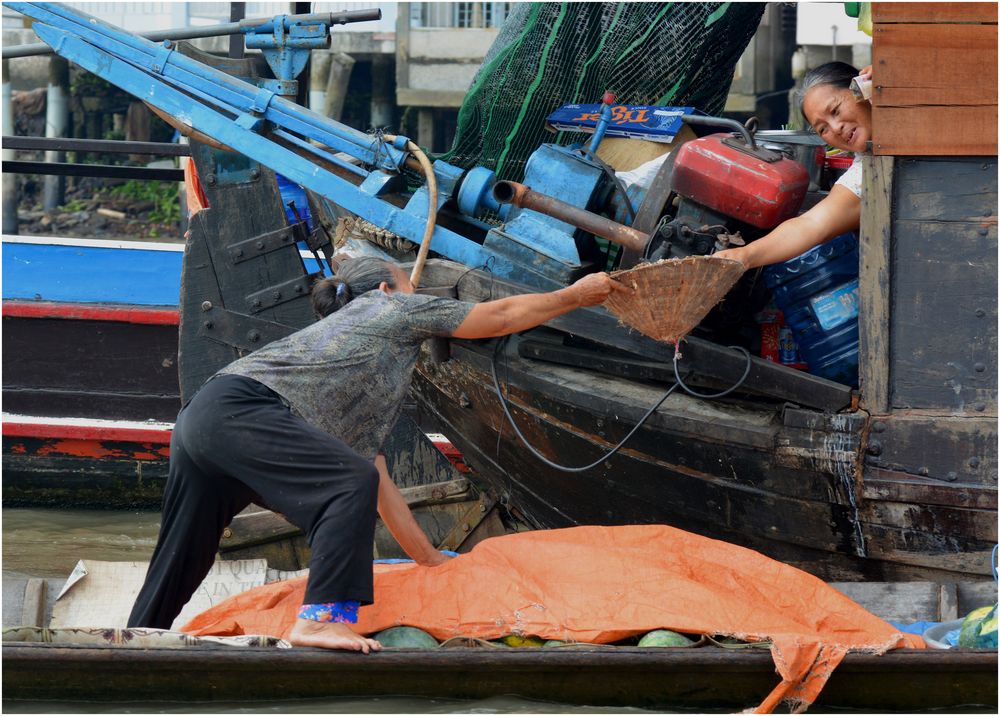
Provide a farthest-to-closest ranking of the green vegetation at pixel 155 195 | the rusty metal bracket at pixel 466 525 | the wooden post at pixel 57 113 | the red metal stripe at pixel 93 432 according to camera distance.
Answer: the green vegetation at pixel 155 195 < the wooden post at pixel 57 113 < the red metal stripe at pixel 93 432 < the rusty metal bracket at pixel 466 525

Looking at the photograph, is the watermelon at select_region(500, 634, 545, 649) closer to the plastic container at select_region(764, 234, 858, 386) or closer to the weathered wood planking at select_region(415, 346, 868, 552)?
the weathered wood planking at select_region(415, 346, 868, 552)

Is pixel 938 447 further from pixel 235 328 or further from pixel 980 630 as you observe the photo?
pixel 235 328

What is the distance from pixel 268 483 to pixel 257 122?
2.20m

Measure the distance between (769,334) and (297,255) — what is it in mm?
2265

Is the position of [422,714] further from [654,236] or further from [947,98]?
[947,98]

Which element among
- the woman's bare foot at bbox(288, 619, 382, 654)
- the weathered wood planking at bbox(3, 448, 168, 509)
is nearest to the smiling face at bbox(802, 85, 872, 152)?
the woman's bare foot at bbox(288, 619, 382, 654)

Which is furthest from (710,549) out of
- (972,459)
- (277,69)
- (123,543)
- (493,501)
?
(123,543)

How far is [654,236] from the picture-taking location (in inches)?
165

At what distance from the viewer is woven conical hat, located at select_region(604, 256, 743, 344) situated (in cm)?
379

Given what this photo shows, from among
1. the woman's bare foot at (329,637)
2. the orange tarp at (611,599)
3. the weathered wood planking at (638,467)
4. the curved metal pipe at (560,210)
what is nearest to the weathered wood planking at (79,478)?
the weathered wood planking at (638,467)

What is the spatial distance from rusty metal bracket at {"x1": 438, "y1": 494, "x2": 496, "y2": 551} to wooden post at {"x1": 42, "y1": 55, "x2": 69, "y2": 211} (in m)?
11.3

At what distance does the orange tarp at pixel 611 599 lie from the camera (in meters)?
3.57

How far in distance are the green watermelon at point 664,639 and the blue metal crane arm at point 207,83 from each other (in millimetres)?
2440

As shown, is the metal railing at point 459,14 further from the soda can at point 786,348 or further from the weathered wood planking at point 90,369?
the soda can at point 786,348
